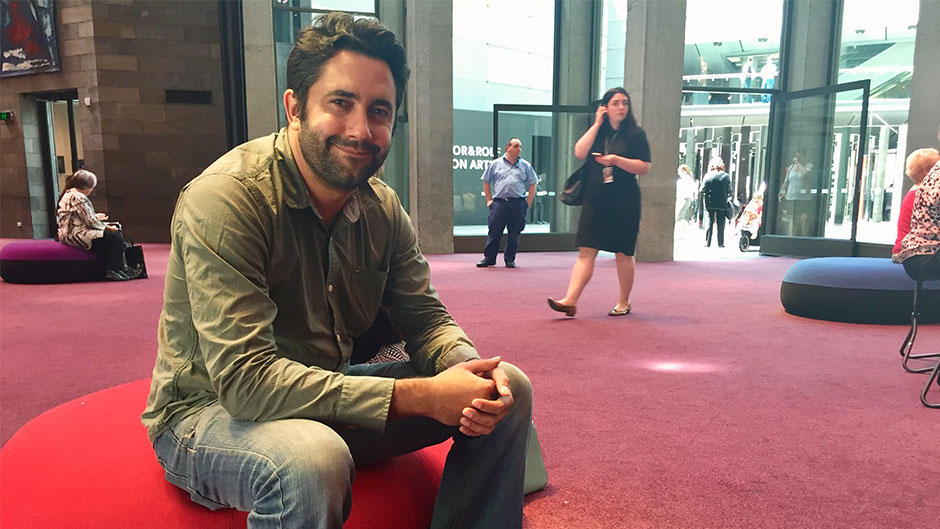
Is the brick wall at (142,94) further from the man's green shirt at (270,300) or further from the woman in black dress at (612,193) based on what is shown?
the man's green shirt at (270,300)

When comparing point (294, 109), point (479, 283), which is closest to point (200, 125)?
Answer: point (479, 283)

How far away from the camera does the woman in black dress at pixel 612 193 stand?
15.9 ft

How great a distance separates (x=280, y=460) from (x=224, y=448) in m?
0.15

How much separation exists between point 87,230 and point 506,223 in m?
→ 4.92

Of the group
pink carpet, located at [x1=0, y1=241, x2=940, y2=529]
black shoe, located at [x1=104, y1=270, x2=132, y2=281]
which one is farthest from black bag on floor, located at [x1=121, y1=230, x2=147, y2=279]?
pink carpet, located at [x1=0, y1=241, x2=940, y2=529]

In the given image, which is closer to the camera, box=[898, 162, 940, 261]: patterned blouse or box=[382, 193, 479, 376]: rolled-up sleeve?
box=[382, 193, 479, 376]: rolled-up sleeve

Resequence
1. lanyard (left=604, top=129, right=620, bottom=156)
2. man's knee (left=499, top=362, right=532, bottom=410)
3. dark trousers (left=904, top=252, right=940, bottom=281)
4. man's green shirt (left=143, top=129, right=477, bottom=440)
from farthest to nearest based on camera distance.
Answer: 1. lanyard (left=604, top=129, right=620, bottom=156)
2. dark trousers (left=904, top=252, right=940, bottom=281)
3. man's knee (left=499, top=362, right=532, bottom=410)
4. man's green shirt (left=143, top=129, right=477, bottom=440)

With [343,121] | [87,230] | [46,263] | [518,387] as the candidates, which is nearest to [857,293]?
[518,387]

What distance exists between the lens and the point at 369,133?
149 centimetres

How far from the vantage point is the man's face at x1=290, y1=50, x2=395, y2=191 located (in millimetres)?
1482

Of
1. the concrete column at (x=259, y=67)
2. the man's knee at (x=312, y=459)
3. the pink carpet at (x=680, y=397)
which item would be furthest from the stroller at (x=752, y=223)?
the man's knee at (x=312, y=459)

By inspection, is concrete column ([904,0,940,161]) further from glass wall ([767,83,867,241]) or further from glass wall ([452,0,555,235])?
glass wall ([452,0,555,235])

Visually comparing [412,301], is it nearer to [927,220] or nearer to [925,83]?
[927,220]

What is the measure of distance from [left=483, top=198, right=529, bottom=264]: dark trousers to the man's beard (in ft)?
23.3
